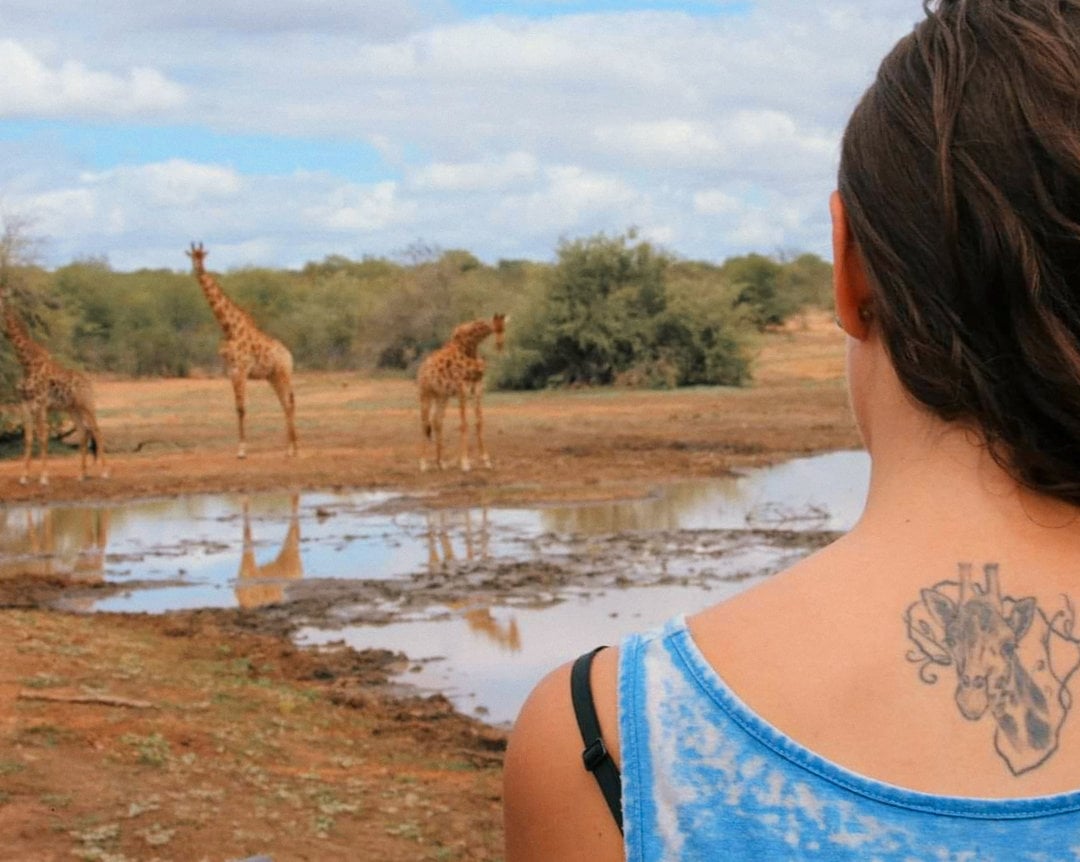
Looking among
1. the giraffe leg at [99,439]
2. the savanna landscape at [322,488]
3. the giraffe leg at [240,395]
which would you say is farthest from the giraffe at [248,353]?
the giraffe leg at [99,439]

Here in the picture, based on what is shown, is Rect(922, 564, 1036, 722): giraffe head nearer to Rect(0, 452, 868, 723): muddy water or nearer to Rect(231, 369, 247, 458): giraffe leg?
Rect(0, 452, 868, 723): muddy water

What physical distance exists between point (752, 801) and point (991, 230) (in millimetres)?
423

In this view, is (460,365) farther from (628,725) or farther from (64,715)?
(628,725)

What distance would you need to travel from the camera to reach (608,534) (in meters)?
12.5

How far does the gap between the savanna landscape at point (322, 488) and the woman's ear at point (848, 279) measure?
4.14 metres

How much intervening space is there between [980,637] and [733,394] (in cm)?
2619

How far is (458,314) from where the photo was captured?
36750mm

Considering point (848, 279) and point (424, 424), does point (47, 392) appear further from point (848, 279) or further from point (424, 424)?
point (848, 279)

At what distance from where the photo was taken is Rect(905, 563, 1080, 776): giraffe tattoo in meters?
1.10

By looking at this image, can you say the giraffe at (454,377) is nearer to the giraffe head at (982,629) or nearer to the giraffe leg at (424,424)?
the giraffe leg at (424,424)

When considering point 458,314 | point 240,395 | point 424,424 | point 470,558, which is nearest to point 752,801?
point 470,558

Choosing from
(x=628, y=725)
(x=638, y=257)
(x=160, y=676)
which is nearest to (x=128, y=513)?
(x=160, y=676)

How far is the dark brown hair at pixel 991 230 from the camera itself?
3.52 ft

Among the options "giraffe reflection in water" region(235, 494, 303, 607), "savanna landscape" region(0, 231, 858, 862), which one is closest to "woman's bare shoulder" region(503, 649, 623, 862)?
"savanna landscape" region(0, 231, 858, 862)
